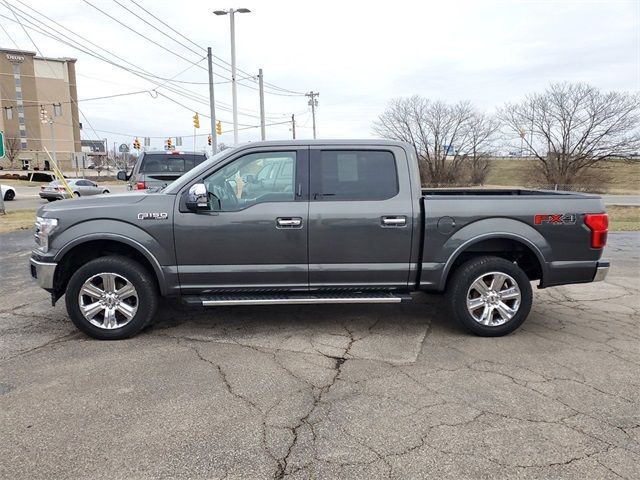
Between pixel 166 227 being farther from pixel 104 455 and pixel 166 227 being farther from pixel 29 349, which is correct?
pixel 104 455

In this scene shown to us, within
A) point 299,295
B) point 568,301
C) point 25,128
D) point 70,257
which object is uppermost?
point 25,128

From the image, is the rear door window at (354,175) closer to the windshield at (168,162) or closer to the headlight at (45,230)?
the headlight at (45,230)

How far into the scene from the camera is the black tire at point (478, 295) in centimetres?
478

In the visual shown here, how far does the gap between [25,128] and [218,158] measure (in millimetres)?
113020

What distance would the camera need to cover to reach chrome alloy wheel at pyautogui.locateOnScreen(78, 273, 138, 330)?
4.63 metres

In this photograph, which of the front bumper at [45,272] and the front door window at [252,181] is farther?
the front door window at [252,181]

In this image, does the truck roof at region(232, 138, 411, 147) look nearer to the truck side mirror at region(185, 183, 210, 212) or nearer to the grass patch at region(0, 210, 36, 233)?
the truck side mirror at region(185, 183, 210, 212)

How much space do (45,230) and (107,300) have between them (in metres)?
0.87

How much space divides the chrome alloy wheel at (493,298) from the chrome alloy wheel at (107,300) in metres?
3.30

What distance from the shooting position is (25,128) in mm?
98812

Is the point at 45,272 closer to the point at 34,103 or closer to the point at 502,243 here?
the point at 502,243

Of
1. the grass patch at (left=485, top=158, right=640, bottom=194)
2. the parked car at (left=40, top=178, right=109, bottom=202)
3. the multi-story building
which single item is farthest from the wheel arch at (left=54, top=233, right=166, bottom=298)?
the multi-story building

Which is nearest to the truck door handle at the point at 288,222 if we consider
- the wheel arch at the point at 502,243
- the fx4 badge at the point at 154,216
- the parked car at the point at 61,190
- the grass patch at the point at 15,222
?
the fx4 badge at the point at 154,216

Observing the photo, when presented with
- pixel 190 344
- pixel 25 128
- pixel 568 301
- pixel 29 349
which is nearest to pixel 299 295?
pixel 190 344
